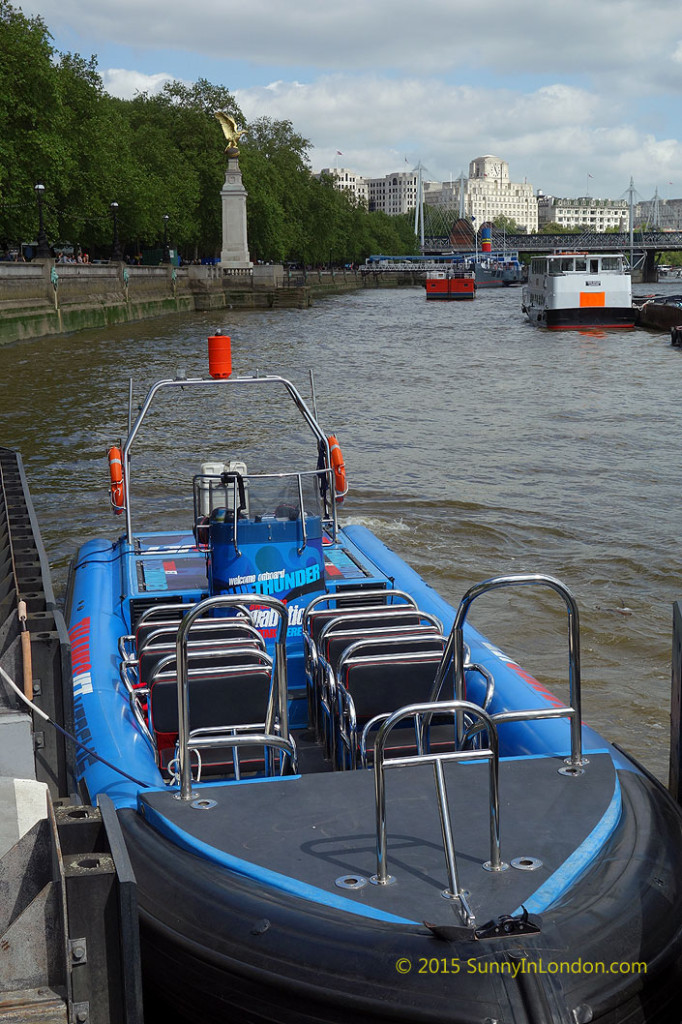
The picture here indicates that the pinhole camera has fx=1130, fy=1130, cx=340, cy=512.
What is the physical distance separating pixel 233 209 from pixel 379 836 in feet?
235

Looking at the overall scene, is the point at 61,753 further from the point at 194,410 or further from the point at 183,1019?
the point at 194,410

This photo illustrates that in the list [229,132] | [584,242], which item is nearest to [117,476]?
[229,132]

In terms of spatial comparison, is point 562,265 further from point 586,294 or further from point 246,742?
point 246,742

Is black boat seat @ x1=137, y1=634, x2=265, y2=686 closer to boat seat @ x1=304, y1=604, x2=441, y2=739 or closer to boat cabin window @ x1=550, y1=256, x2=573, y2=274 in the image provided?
boat seat @ x1=304, y1=604, x2=441, y2=739

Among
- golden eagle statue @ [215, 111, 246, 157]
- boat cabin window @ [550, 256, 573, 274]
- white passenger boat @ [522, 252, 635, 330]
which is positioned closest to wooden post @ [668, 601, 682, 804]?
white passenger boat @ [522, 252, 635, 330]

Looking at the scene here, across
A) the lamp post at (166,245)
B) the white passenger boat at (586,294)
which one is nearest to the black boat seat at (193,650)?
the white passenger boat at (586,294)

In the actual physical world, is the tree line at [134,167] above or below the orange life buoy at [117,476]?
above

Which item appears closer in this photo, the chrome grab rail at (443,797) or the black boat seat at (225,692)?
the chrome grab rail at (443,797)

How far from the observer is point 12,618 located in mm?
4891

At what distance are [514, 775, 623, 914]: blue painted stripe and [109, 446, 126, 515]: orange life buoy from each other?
5.15 metres

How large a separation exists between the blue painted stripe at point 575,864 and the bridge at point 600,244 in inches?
3957

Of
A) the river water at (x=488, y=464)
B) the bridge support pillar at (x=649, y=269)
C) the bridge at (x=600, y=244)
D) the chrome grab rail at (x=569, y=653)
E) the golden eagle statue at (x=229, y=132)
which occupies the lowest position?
the river water at (x=488, y=464)

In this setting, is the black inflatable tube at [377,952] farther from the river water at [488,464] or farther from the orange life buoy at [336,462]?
the orange life buoy at [336,462]

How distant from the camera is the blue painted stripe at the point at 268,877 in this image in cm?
337
